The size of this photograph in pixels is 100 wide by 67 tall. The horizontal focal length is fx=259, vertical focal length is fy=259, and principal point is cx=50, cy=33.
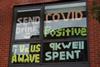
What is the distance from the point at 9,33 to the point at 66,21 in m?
1.94

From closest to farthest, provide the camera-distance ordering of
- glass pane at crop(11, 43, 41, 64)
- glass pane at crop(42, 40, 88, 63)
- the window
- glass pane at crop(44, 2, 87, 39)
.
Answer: glass pane at crop(42, 40, 88, 63) → the window → glass pane at crop(44, 2, 87, 39) → glass pane at crop(11, 43, 41, 64)

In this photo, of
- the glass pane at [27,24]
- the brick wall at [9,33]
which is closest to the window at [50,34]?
the glass pane at [27,24]

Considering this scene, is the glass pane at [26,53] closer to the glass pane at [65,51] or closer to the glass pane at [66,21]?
the glass pane at [65,51]

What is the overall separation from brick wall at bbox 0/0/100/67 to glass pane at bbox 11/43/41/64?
0.26m

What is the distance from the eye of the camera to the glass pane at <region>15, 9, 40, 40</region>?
8477 millimetres

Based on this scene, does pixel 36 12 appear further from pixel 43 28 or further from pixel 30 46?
pixel 30 46

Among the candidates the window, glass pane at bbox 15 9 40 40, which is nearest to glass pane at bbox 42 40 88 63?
the window

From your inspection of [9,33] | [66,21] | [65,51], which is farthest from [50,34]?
[9,33]

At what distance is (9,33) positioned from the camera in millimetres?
8602

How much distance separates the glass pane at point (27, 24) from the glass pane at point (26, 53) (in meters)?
0.35

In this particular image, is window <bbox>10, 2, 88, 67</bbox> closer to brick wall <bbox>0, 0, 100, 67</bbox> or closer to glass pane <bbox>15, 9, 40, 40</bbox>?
glass pane <bbox>15, 9, 40, 40</bbox>

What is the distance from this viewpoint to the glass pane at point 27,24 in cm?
848

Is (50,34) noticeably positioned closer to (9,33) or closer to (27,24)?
(27,24)

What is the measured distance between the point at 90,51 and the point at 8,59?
2.65 m
